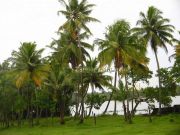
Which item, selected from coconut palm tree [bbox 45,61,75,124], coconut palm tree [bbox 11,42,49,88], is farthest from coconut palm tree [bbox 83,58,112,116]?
coconut palm tree [bbox 11,42,49,88]

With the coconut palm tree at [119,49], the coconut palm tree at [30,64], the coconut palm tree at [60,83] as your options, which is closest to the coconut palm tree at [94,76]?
the coconut palm tree at [60,83]

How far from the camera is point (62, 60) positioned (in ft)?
128

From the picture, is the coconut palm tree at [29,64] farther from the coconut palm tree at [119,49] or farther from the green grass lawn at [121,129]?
the coconut palm tree at [119,49]

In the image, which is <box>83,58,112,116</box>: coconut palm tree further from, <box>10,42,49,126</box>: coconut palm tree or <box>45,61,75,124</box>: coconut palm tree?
<box>10,42,49,126</box>: coconut palm tree

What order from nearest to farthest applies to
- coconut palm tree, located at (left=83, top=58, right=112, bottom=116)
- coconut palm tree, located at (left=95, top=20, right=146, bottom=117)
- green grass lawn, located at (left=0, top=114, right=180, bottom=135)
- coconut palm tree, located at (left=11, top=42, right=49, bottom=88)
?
green grass lawn, located at (left=0, top=114, right=180, bottom=135) < coconut palm tree, located at (left=95, top=20, right=146, bottom=117) < coconut palm tree, located at (left=11, top=42, right=49, bottom=88) < coconut palm tree, located at (left=83, top=58, right=112, bottom=116)

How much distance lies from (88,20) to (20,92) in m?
13.1

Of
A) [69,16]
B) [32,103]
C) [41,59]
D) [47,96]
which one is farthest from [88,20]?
[32,103]

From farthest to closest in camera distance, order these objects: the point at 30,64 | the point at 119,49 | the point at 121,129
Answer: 1. the point at 30,64
2. the point at 119,49
3. the point at 121,129

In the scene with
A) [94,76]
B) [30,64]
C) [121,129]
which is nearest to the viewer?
[121,129]

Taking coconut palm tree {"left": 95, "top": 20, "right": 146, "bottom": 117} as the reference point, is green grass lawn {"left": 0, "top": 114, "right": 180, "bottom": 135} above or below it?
below

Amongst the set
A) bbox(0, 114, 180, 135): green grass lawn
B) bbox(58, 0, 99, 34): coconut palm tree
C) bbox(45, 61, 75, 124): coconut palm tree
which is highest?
bbox(58, 0, 99, 34): coconut palm tree

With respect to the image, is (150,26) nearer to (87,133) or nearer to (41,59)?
(41,59)

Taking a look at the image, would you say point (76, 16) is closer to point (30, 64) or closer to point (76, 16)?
point (76, 16)

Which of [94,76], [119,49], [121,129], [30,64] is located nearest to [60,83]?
[30,64]
